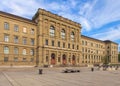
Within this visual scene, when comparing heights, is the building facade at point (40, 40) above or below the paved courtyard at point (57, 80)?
above

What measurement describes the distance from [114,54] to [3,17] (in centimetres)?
8568

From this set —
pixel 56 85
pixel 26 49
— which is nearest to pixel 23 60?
pixel 26 49

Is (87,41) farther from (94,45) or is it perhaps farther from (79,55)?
(79,55)

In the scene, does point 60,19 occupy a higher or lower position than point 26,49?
higher

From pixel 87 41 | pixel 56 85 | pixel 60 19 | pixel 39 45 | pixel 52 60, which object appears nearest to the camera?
pixel 56 85

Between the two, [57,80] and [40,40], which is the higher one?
[40,40]

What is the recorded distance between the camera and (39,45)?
56062 mm

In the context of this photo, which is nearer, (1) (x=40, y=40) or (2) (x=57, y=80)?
(2) (x=57, y=80)

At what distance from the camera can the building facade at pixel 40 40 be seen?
159 feet

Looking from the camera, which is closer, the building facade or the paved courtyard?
the paved courtyard

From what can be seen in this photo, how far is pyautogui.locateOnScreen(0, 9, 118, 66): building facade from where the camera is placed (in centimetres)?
4856

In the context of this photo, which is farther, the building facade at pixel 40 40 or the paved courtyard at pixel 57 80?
the building facade at pixel 40 40

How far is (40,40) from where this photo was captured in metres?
56.3

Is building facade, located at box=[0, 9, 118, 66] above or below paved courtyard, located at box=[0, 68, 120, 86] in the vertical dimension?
above
